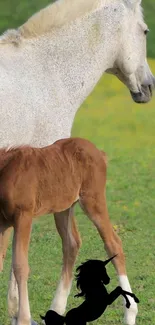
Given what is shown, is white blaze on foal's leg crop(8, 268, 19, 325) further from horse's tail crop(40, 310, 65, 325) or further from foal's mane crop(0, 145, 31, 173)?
horse's tail crop(40, 310, 65, 325)

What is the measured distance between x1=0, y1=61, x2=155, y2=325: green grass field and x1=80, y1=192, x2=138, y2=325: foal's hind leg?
2.33ft

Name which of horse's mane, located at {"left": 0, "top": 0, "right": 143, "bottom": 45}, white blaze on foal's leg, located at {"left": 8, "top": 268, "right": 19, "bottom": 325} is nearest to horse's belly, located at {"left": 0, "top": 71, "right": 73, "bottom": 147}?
horse's mane, located at {"left": 0, "top": 0, "right": 143, "bottom": 45}

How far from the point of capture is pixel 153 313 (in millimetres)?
5977

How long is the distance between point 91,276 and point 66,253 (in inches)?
124

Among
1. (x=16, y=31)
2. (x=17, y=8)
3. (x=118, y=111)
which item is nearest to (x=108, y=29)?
(x=16, y=31)

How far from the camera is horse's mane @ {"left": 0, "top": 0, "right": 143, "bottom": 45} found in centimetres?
595

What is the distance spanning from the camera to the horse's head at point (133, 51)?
6.30 metres

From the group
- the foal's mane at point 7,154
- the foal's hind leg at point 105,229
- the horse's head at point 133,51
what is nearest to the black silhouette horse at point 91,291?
the foal's mane at point 7,154

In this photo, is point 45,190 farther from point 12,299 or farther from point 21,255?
point 12,299

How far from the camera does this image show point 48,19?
19.7ft

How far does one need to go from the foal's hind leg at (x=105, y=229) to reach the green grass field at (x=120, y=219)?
711 mm

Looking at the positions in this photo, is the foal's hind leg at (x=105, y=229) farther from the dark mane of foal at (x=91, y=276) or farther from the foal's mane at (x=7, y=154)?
the dark mane of foal at (x=91, y=276)

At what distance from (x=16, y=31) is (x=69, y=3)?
1.50 feet

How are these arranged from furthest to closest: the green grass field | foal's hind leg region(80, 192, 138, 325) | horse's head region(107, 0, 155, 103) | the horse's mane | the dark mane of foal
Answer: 1. the green grass field
2. horse's head region(107, 0, 155, 103)
3. the horse's mane
4. foal's hind leg region(80, 192, 138, 325)
5. the dark mane of foal
